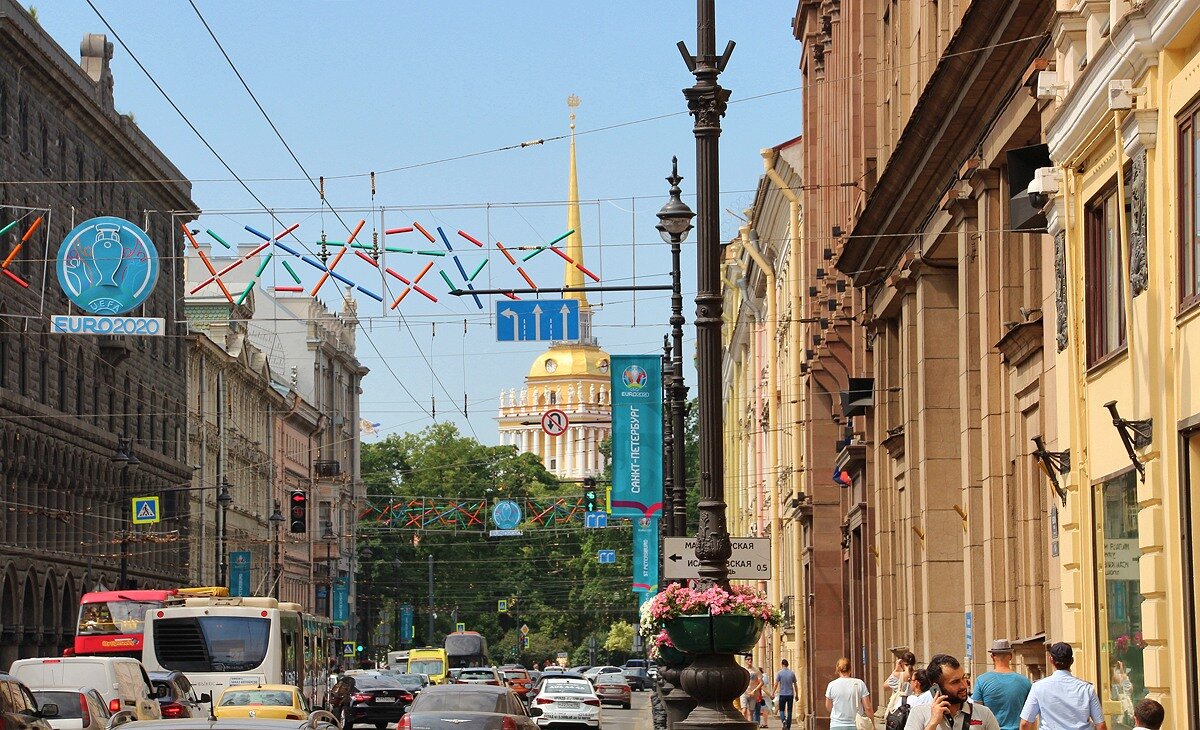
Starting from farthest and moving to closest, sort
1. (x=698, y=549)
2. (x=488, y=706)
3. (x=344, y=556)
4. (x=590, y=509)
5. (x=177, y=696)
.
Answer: (x=344, y=556) → (x=590, y=509) → (x=177, y=696) → (x=488, y=706) → (x=698, y=549)

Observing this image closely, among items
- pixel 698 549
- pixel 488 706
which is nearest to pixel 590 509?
pixel 488 706

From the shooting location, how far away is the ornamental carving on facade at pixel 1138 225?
52.7ft

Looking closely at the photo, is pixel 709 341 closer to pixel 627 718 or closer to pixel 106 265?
pixel 106 265

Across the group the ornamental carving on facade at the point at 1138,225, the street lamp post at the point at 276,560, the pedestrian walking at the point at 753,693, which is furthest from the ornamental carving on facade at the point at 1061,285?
the street lamp post at the point at 276,560

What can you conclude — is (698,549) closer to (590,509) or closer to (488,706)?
(488,706)

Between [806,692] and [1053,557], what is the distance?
25.5 metres

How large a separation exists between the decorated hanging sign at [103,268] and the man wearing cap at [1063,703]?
1888 centimetres

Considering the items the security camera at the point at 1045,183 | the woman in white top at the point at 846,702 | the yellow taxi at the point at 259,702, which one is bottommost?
the yellow taxi at the point at 259,702

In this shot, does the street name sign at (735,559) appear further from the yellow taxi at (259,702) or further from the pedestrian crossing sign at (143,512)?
the pedestrian crossing sign at (143,512)

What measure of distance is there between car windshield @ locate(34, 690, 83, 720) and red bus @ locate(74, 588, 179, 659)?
71.9ft

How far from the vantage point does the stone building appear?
60.1 metres

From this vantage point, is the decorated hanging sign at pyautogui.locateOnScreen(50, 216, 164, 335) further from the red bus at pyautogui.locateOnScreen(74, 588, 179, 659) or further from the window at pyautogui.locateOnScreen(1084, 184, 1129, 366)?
the window at pyautogui.locateOnScreen(1084, 184, 1129, 366)

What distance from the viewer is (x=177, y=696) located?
33625mm

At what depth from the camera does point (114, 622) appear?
157 feet
